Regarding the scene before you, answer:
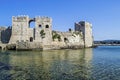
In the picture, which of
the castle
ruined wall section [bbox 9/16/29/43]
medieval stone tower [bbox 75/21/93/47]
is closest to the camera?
the castle

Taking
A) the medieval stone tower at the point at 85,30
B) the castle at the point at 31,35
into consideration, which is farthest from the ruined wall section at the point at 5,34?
the medieval stone tower at the point at 85,30

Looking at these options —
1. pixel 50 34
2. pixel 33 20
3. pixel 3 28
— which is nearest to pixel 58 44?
pixel 50 34

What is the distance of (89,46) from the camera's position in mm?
80125

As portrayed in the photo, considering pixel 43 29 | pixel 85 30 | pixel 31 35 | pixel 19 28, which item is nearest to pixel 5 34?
pixel 19 28

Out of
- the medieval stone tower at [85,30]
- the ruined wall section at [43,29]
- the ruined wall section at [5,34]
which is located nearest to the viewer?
the ruined wall section at [43,29]

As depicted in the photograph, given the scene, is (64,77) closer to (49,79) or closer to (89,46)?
(49,79)

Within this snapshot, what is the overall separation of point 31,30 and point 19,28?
2.85 meters

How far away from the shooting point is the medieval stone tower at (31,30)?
59.8m

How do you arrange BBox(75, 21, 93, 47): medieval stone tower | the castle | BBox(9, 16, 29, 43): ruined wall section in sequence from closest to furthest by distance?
the castle, BBox(9, 16, 29, 43): ruined wall section, BBox(75, 21, 93, 47): medieval stone tower

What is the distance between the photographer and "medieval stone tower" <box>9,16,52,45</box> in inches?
2355

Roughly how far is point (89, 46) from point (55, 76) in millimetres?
61865

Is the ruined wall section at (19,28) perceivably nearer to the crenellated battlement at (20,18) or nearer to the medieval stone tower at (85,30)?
the crenellated battlement at (20,18)

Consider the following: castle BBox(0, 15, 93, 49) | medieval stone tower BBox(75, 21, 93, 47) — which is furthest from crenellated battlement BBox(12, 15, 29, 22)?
medieval stone tower BBox(75, 21, 93, 47)

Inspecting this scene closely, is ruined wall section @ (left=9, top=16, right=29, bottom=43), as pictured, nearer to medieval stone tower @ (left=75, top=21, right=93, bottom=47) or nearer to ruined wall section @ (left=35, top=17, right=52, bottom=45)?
ruined wall section @ (left=35, top=17, right=52, bottom=45)
